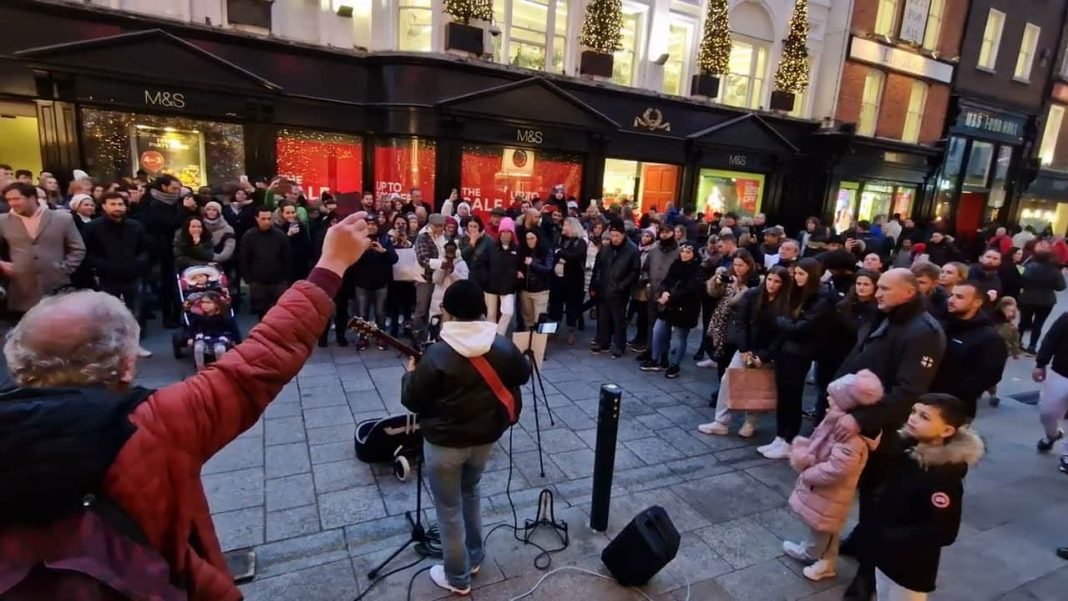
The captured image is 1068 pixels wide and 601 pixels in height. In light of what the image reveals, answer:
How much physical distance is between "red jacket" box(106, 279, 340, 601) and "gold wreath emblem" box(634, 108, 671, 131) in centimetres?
1501

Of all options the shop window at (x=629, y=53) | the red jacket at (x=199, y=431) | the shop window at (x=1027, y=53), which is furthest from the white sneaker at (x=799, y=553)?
the shop window at (x=1027, y=53)

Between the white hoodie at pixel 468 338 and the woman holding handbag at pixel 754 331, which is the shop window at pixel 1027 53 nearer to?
the woman holding handbag at pixel 754 331

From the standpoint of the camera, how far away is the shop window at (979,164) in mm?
22375

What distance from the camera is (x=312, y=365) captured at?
7172 millimetres

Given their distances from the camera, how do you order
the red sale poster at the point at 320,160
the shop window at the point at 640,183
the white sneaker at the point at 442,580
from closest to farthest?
the white sneaker at the point at 442,580, the red sale poster at the point at 320,160, the shop window at the point at 640,183

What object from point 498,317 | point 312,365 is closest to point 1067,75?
point 498,317

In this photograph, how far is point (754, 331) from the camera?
5738 millimetres

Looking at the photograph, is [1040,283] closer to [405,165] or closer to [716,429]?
[716,429]

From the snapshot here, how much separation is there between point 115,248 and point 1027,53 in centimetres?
3090

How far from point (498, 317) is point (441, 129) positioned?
6.44 metres

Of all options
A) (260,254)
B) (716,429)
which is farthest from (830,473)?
(260,254)

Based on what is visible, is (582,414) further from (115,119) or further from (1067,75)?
(1067,75)

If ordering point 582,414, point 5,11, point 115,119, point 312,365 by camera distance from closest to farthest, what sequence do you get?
point 582,414, point 312,365, point 5,11, point 115,119

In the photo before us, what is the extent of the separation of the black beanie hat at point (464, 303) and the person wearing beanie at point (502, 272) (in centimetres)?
452
